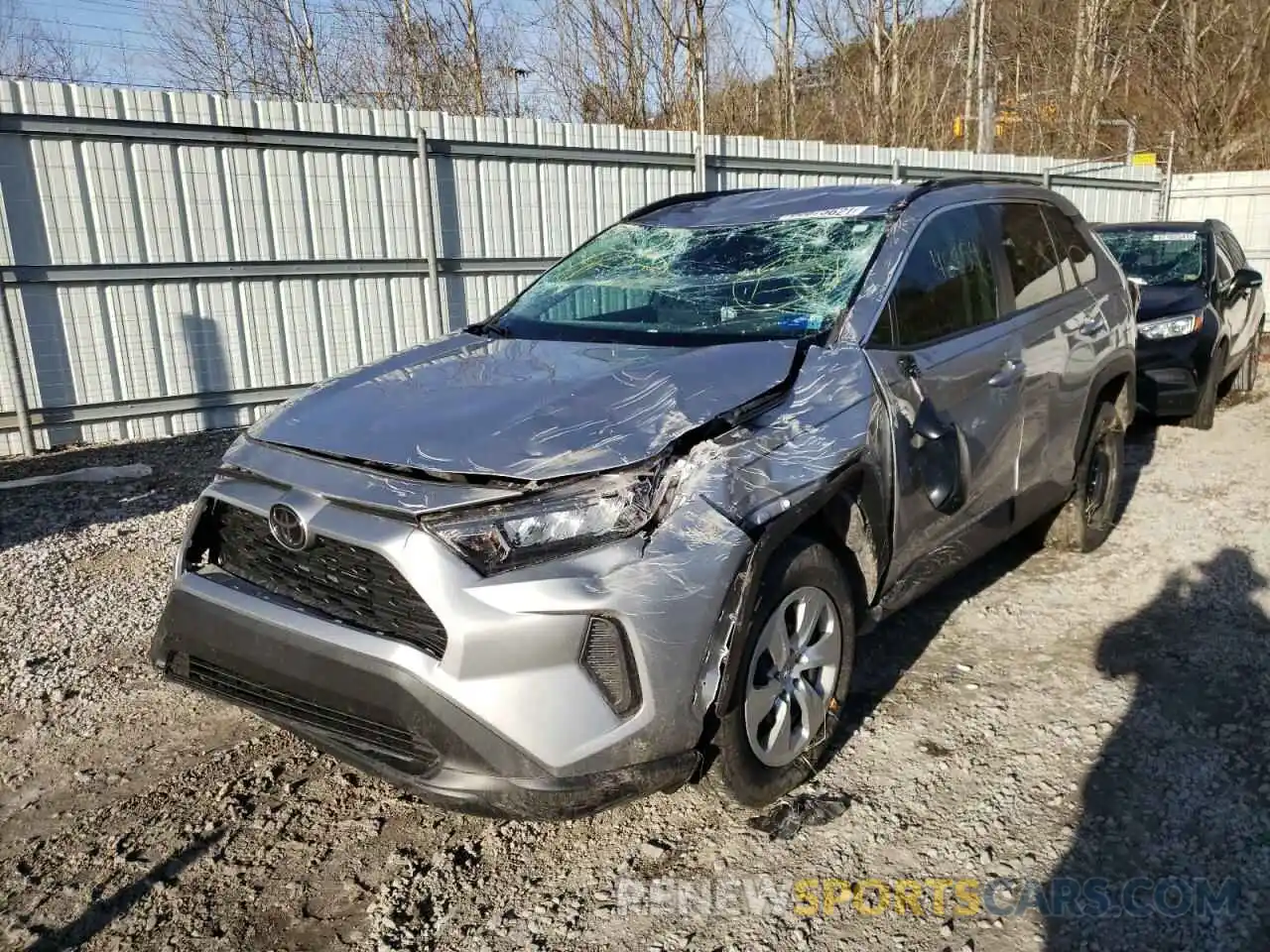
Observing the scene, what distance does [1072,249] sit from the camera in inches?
180

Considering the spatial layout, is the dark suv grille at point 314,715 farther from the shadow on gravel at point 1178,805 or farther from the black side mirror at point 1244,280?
the black side mirror at point 1244,280

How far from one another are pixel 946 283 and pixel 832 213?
514mm

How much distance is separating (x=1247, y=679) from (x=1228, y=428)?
4.93m

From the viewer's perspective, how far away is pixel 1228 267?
790 centimetres

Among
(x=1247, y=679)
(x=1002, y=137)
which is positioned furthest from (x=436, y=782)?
(x=1002, y=137)

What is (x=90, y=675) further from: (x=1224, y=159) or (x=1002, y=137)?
(x=1002, y=137)

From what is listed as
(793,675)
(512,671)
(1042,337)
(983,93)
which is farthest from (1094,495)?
(983,93)

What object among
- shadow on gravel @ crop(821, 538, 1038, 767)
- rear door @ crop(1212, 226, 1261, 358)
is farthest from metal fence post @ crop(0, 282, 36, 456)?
rear door @ crop(1212, 226, 1261, 358)

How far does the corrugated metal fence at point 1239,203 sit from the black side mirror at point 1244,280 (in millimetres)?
7020

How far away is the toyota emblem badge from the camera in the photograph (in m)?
2.30

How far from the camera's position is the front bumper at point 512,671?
2.09m

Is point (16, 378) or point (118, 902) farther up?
point (16, 378)

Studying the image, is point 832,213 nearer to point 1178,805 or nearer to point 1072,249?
point 1072,249

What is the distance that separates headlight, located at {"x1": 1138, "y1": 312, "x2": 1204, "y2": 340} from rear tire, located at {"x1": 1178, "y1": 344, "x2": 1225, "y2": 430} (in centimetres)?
30
